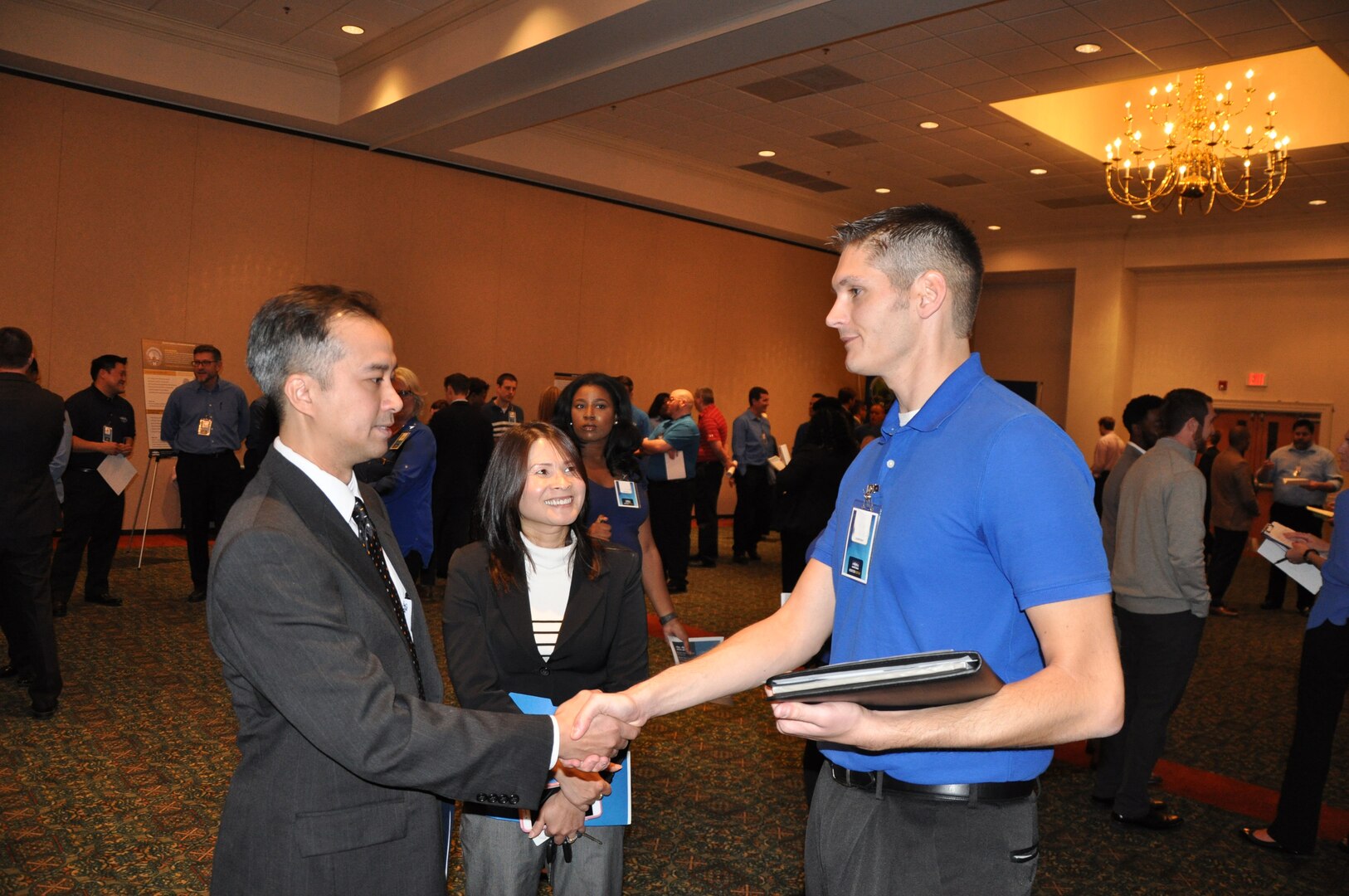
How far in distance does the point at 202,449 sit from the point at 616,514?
4699 mm

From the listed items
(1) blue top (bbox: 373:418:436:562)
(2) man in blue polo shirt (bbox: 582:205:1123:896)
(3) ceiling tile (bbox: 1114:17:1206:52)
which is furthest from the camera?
(3) ceiling tile (bbox: 1114:17:1206:52)

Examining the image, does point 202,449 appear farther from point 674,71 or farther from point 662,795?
point 662,795

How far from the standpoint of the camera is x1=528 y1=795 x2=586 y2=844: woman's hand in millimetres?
2150

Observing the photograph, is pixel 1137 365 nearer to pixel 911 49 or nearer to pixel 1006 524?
pixel 911 49

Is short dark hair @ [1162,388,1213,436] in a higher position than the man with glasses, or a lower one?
higher

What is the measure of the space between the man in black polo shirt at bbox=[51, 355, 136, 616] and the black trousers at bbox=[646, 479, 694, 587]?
4050 mm

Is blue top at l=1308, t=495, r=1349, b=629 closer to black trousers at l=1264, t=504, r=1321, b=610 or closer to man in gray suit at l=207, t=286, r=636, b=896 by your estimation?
man in gray suit at l=207, t=286, r=636, b=896

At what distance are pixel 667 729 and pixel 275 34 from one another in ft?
24.9

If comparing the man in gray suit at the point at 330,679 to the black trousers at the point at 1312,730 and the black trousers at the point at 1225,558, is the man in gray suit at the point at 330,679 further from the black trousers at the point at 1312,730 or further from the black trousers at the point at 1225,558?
the black trousers at the point at 1225,558

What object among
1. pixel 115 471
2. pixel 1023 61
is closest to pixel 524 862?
pixel 115 471

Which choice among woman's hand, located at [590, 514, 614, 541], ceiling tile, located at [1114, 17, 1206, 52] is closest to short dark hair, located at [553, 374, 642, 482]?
woman's hand, located at [590, 514, 614, 541]

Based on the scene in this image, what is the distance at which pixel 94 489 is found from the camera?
21.7 feet

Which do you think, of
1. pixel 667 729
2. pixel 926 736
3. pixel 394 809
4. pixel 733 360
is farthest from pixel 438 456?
pixel 733 360

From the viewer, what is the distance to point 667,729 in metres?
4.94
